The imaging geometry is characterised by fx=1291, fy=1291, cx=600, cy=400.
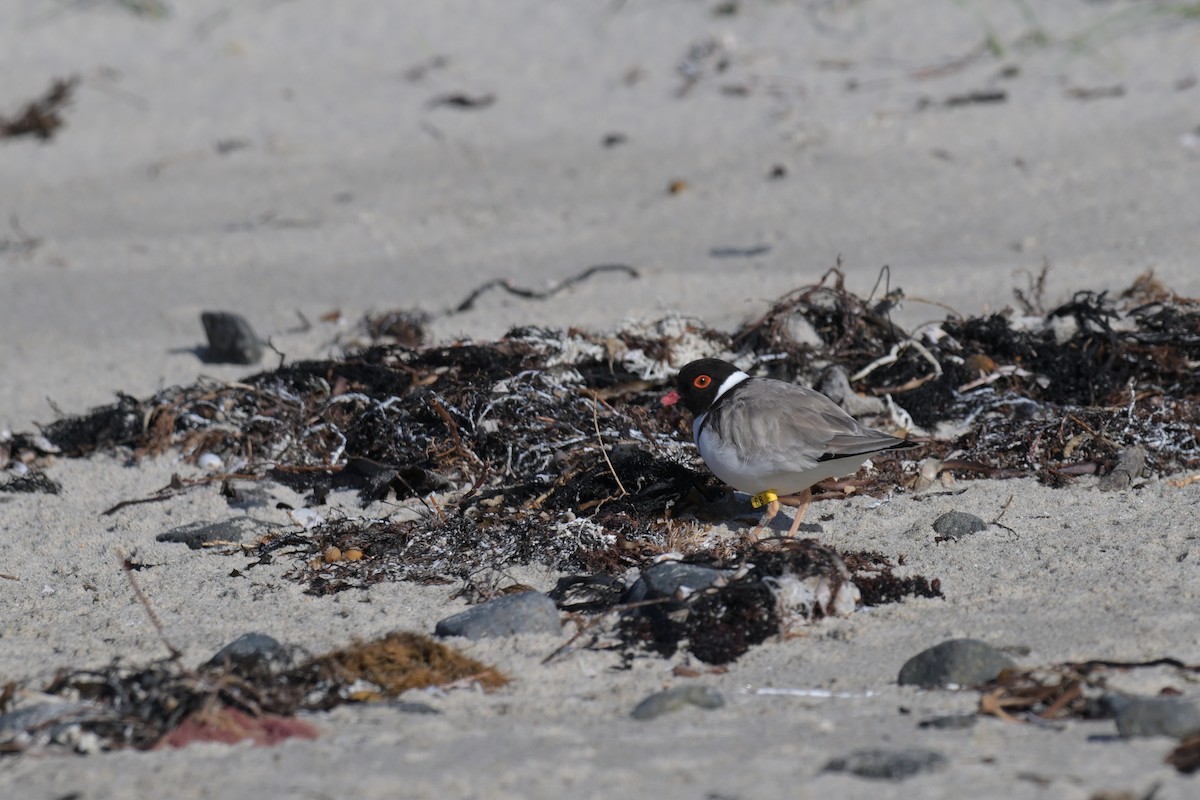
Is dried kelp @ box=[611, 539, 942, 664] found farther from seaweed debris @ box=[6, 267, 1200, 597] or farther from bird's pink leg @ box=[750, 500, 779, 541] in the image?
bird's pink leg @ box=[750, 500, 779, 541]

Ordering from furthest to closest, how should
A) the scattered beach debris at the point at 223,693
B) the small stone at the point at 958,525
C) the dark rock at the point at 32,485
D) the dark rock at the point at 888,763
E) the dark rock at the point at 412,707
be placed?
the dark rock at the point at 32,485 → the small stone at the point at 958,525 → the dark rock at the point at 412,707 → the scattered beach debris at the point at 223,693 → the dark rock at the point at 888,763

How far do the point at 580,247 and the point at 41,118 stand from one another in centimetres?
431

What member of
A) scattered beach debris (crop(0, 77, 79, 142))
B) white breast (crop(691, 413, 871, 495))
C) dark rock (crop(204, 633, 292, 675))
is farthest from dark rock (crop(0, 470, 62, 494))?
scattered beach debris (crop(0, 77, 79, 142))

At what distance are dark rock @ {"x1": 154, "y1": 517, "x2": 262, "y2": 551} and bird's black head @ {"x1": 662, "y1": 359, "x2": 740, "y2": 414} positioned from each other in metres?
1.51

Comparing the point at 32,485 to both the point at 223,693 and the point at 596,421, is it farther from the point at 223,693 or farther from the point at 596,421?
the point at 223,693

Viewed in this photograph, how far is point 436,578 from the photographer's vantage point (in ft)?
12.5

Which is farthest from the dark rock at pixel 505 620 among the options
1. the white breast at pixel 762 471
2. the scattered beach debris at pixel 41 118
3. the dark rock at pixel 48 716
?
the scattered beach debris at pixel 41 118

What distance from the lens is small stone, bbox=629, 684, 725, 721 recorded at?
Answer: 2836 millimetres

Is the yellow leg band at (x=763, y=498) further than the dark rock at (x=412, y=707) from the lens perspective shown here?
Yes

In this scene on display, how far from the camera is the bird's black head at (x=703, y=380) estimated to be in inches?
170

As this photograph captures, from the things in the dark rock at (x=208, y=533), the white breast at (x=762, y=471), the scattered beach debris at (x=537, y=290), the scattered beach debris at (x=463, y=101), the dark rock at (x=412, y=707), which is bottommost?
the dark rock at (x=412, y=707)

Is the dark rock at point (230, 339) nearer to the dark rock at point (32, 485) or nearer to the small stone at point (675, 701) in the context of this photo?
the dark rock at point (32, 485)

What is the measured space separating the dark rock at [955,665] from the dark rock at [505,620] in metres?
0.92

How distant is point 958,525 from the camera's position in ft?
12.9
